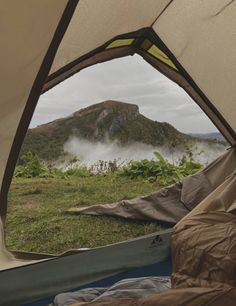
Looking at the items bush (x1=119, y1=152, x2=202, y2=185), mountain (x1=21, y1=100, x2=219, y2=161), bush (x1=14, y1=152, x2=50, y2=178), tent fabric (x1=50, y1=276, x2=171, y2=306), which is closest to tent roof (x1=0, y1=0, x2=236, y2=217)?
tent fabric (x1=50, y1=276, x2=171, y2=306)

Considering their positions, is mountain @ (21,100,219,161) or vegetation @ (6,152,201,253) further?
mountain @ (21,100,219,161)

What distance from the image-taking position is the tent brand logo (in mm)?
2014

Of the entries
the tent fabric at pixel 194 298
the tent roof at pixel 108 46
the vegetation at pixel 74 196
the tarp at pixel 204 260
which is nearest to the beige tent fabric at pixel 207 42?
the tent roof at pixel 108 46

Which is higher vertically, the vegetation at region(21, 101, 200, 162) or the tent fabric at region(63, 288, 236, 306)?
the vegetation at region(21, 101, 200, 162)

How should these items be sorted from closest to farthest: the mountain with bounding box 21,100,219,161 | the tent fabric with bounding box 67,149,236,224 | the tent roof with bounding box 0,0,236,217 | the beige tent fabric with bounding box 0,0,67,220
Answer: the beige tent fabric with bounding box 0,0,67,220
the tent roof with bounding box 0,0,236,217
the tent fabric with bounding box 67,149,236,224
the mountain with bounding box 21,100,219,161

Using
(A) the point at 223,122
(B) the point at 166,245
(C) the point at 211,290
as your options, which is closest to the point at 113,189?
(A) the point at 223,122

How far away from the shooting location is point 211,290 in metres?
1.20

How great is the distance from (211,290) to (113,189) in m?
2.61

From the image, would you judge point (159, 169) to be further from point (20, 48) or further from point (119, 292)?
point (20, 48)

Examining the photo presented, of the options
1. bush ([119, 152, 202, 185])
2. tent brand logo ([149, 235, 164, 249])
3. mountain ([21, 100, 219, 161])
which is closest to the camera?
tent brand logo ([149, 235, 164, 249])

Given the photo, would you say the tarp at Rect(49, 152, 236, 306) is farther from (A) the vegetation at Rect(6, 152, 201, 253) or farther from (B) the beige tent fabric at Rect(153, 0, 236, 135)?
(A) the vegetation at Rect(6, 152, 201, 253)

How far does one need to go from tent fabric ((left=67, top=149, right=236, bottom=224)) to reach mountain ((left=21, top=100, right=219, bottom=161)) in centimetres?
262

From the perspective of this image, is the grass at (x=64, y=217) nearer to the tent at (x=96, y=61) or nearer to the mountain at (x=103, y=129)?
the tent at (x=96, y=61)

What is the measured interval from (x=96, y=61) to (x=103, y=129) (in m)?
2.98
